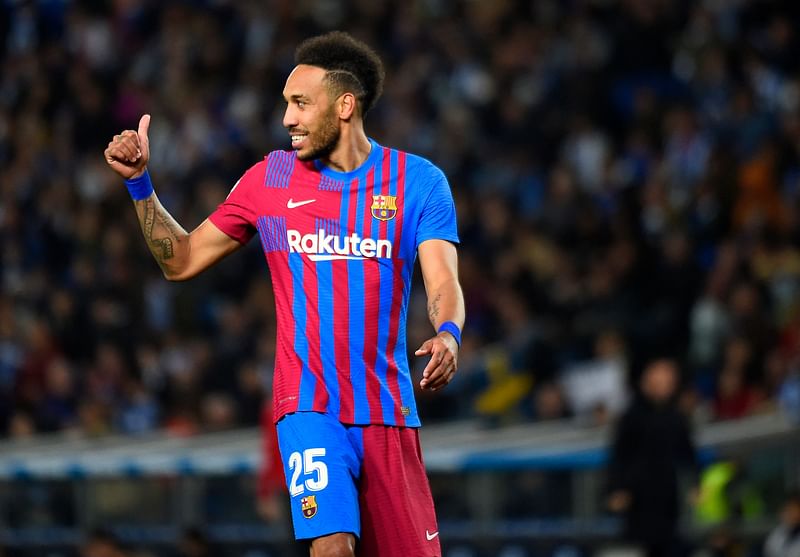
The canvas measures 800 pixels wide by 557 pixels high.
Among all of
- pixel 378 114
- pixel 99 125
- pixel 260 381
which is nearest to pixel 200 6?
pixel 99 125

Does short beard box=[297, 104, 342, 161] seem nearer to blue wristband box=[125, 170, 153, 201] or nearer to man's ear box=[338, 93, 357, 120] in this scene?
man's ear box=[338, 93, 357, 120]

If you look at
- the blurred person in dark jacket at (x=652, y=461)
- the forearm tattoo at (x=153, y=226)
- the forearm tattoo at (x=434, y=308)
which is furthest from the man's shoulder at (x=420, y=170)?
the blurred person in dark jacket at (x=652, y=461)

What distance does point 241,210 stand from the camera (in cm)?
611

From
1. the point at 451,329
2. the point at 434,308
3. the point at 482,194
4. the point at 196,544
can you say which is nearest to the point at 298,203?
the point at 434,308

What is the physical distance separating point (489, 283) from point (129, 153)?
950 centimetres

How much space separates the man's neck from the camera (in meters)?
6.02

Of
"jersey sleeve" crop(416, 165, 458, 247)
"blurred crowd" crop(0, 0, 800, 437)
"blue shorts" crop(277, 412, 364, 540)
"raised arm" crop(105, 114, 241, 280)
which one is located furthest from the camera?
"blurred crowd" crop(0, 0, 800, 437)

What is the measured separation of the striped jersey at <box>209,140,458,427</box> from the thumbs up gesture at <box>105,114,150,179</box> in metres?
0.44

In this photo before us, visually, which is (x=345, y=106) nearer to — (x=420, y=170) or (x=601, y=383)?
(x=420, y=170)

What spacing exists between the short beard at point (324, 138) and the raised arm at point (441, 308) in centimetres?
50

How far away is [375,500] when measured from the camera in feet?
19.1

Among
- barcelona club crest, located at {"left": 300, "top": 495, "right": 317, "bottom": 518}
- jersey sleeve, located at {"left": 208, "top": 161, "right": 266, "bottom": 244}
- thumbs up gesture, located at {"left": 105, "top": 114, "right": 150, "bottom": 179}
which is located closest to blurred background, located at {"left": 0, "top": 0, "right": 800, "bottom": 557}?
jersey sleeve, located at {"left": 208, "top": 161, "right": 266, "bottom": 244}

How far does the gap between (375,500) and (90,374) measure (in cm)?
1131

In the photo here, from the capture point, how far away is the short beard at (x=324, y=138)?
593 centimetres
